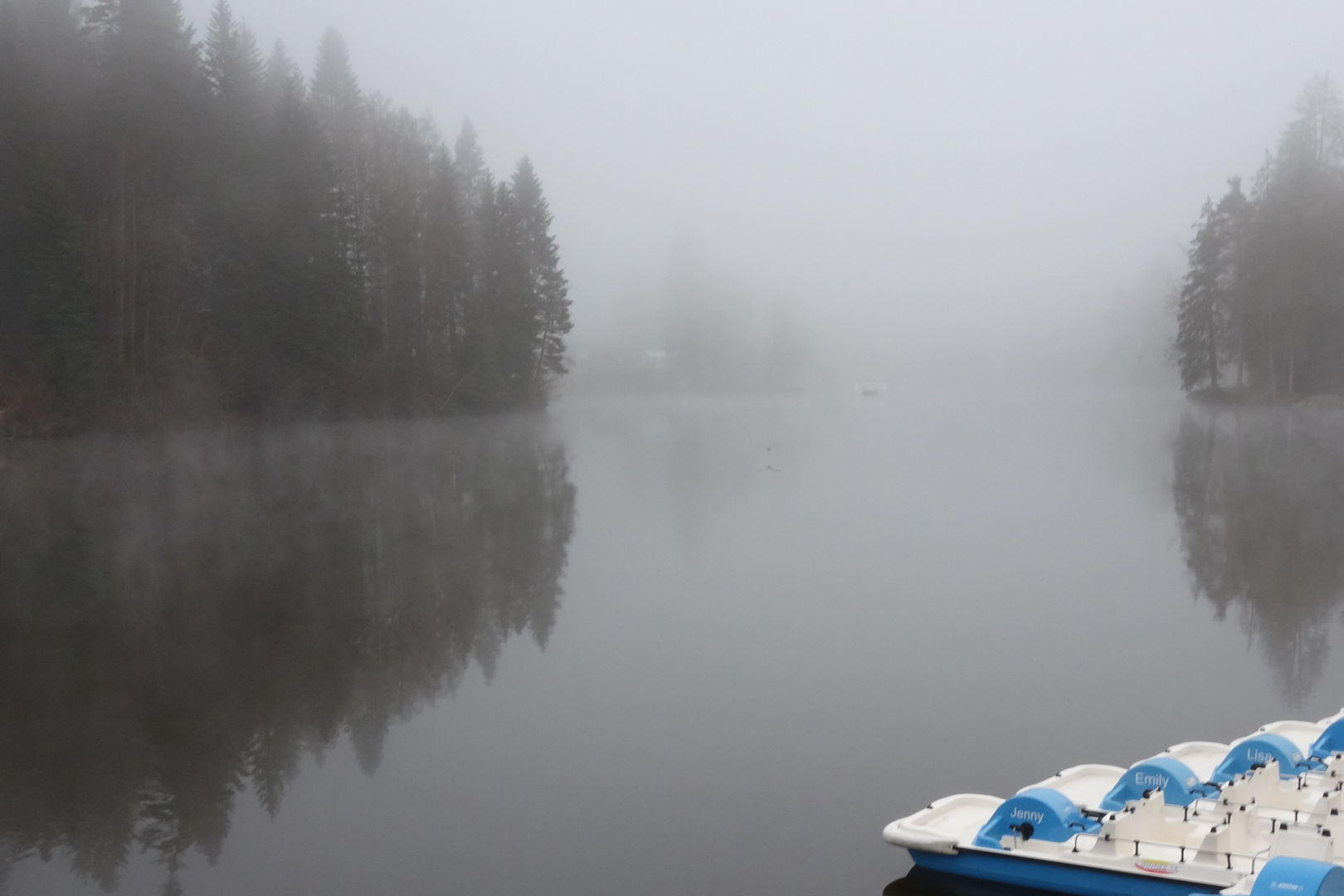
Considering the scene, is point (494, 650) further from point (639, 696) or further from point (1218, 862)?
point (1218, 862)

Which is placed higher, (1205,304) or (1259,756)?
(1205,304)

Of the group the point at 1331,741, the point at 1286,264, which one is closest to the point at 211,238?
the point at 1331,741

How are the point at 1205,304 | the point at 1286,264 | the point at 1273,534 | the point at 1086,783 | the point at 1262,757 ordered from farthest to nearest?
1. the point at 1205,304
2. the point at 1286,264
3. the point at 1273,534
4. the point at 1086,783
5. the point at 1262,757

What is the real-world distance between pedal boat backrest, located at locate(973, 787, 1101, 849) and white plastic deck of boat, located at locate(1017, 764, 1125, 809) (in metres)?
0.58

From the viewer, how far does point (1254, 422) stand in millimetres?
40125

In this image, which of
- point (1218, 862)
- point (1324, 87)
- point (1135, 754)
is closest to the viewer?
point (1218, 862)

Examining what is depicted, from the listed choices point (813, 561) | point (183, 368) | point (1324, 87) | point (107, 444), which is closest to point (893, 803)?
point (813, 561)

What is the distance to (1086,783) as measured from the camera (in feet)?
23.8

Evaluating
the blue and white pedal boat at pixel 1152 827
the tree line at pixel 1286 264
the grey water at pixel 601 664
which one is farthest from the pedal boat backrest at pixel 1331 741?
the tree line at pixel 1286 264

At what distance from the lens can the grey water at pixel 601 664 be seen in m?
7.48

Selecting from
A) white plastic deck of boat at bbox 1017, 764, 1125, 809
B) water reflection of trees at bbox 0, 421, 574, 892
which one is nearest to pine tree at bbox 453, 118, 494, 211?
water reflection of trees at bbox 0, 421, 574, 892

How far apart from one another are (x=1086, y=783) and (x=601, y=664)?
214 inches

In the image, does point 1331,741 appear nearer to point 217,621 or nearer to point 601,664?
point 601,664

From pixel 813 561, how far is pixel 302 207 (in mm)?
29066
